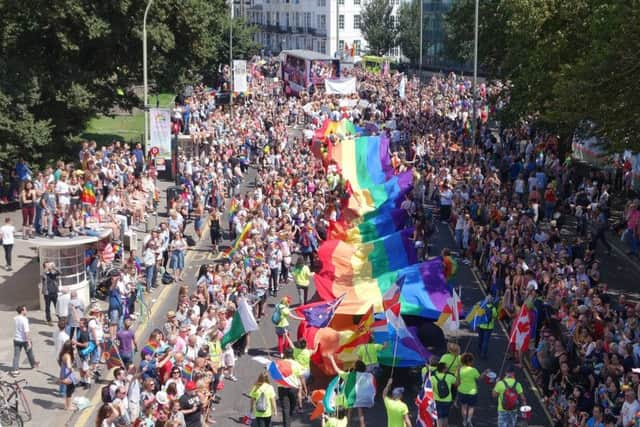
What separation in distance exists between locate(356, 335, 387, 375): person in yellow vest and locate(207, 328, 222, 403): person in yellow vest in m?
2.50

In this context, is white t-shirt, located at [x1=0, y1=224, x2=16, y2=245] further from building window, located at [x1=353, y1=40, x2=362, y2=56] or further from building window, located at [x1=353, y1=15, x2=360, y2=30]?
building window, located at [x1=353, y1=15, x2=360, y2=30]

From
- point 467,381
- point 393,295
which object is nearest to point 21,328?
point 393,295

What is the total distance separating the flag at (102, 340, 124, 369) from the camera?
18.4 metres

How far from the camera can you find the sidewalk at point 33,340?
17750 mm

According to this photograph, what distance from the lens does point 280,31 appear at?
→ 391 feet

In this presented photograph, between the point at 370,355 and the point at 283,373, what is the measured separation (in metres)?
2.04

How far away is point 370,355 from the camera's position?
1769 cm

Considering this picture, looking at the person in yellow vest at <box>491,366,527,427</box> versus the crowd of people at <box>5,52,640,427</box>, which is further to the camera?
the crowd of people at <box>5,52,640,427</box>

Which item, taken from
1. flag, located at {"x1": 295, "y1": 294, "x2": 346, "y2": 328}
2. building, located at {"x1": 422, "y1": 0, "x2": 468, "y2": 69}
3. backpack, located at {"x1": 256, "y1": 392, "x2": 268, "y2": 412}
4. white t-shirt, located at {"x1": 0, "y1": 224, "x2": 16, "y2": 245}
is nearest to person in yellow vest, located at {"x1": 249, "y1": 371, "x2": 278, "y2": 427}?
backpack, located at {"x1": 256, "y1": 392, "x2": 268, "y2": 412}

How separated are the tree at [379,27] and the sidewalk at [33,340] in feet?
237

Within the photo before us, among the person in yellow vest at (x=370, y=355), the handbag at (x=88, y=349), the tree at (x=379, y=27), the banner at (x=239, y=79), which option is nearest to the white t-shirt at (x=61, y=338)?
the handbag at (x=88, y=349)

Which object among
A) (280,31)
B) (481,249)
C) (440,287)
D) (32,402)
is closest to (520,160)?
(481,249)

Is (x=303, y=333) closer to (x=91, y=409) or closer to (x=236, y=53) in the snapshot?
(x=91, y=409)

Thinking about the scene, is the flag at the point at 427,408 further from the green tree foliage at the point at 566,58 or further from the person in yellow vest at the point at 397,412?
the green tree foliage at the point at 566,58
